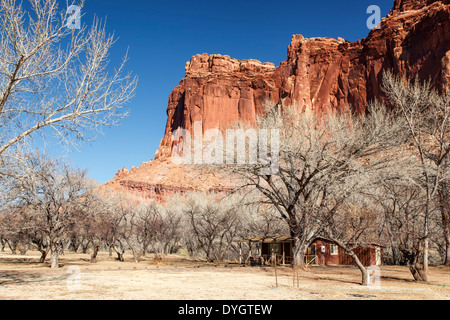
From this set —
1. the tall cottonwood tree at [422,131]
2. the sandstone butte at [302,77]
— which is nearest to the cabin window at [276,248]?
the tall cottonwood tree at [422,131]

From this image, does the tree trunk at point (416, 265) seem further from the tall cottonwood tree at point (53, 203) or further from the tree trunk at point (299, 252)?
the tall cottonwood tree at point (53, 203)

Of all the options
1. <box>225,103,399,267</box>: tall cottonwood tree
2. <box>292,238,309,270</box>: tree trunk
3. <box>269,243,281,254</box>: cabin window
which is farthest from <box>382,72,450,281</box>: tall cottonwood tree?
<box>269,243,281,254</box>: cabin window

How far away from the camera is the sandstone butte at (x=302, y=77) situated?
260 ft

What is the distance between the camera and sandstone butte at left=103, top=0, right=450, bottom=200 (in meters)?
79.1

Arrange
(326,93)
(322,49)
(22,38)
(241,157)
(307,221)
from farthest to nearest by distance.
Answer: (322,49) → (326,93) → (241,157) → (307,221) → (22,38)

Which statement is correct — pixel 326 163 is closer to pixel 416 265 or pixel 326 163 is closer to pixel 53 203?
pixel 416 265

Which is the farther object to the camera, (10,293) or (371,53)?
(371,53)

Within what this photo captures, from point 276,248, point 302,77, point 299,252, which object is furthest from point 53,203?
point 302,77

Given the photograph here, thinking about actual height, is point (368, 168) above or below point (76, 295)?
above

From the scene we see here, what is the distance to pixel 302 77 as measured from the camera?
10981cm

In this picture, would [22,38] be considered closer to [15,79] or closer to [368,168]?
[15,79]

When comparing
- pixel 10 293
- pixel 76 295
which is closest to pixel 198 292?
pixel 76 295
